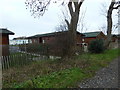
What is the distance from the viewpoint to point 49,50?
503 inches

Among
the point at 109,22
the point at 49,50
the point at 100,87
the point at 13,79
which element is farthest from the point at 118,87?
the point at 109,22

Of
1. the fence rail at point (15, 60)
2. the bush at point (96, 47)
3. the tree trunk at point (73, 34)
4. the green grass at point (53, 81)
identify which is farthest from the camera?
the bush at point (96, 47)

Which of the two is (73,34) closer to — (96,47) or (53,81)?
(53,81)

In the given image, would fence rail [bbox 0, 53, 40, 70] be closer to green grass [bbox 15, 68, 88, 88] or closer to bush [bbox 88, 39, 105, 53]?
green grass [bbox 15, 68, 88, 88]

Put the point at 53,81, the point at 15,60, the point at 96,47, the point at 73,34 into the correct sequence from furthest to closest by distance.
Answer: the point at 96,47 → the point at 73,34 → the point at 15,60 → the point at 53,81

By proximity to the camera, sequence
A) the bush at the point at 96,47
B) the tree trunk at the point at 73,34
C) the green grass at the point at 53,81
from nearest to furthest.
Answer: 1. the green grass at the point at 53,81
2. the tree trunk at the point at 73,34
3. the bush at the point at 96,47

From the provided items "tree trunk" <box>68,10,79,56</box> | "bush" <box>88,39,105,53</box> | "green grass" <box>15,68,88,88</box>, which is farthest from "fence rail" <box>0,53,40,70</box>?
"bush" <box>88,39,105,53</box>

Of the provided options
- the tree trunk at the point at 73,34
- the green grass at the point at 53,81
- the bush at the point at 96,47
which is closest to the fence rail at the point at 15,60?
the tree trunk at the point at 73,34

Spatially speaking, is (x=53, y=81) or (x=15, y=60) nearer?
(x=53, y=81)

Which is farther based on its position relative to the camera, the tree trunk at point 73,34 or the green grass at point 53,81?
the tree trunk at point 73,34

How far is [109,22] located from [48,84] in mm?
18611

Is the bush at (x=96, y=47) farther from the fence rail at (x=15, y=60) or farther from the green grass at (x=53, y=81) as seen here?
the green grass at (x=53, y=81)

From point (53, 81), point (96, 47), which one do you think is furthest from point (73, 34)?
point (96, 47)

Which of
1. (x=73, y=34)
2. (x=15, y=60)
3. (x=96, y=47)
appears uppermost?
(x=73, y=34)
